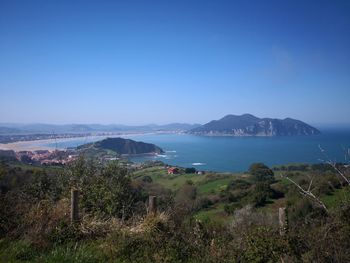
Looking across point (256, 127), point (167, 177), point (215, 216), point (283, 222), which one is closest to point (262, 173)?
point (167, 177)

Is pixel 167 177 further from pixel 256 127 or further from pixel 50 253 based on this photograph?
pixel 256 127

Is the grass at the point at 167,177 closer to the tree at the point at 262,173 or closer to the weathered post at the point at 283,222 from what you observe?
the tree at the point at 262,173

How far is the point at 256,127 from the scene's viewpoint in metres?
161

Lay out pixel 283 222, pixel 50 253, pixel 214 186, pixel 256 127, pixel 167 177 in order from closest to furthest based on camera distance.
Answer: pixel 50 253, pixel 283 222, pixel 214 186, pixel 167 177, pixel 256 127

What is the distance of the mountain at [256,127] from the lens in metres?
155

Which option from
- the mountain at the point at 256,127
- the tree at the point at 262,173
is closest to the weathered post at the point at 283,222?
the tree at the point at 262,173

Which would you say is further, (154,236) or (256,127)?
(256,127)

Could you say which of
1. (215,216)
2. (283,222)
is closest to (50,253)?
(283,222)

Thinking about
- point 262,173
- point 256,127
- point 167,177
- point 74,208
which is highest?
point 256,127

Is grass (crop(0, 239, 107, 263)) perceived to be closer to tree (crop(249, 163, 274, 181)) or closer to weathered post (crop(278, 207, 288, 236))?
weathered post (crop(278, 207, 288, 236))

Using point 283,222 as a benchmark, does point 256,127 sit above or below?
above

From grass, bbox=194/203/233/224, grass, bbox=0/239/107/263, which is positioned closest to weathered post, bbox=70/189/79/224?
grass, bbox=0/239/107/263

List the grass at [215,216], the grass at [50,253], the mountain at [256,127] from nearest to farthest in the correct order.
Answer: the grass at [50,253] < the grass at [215,216] < the mountain at [256,127]

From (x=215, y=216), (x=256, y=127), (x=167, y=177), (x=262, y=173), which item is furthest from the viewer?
(x=256, y=127)
